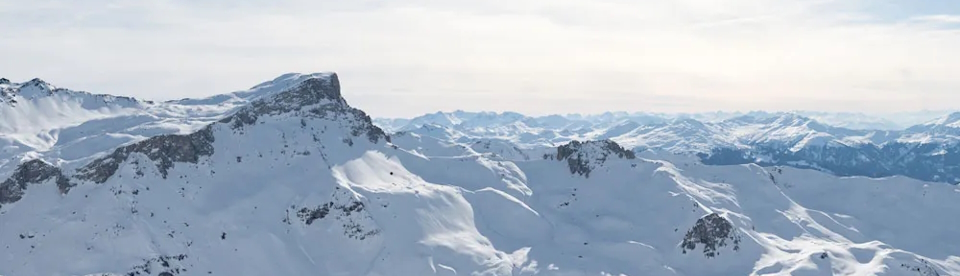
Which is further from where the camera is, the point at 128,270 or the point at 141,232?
the point at 141,232

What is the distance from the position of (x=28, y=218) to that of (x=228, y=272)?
1864 inches

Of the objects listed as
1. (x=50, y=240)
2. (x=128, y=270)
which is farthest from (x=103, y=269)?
(x=50, y=240)

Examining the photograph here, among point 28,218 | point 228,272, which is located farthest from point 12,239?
point 228,272

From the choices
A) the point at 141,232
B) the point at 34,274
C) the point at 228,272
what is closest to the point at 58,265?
the point at 34,274

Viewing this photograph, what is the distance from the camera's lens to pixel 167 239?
19850 centimetres

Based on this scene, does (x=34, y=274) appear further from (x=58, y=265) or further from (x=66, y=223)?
(x=66, y=223)

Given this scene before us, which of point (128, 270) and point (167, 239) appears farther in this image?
point (167, 239)

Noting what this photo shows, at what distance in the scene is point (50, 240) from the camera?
190 m

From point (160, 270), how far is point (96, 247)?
16328mm

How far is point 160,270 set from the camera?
187 metres

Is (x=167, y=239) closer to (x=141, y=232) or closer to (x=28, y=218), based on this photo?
(x=141, y=232)

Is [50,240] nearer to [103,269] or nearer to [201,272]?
[103,269]

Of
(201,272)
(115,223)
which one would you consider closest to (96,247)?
(115,223)

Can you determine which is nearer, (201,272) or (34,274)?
(34,274)
